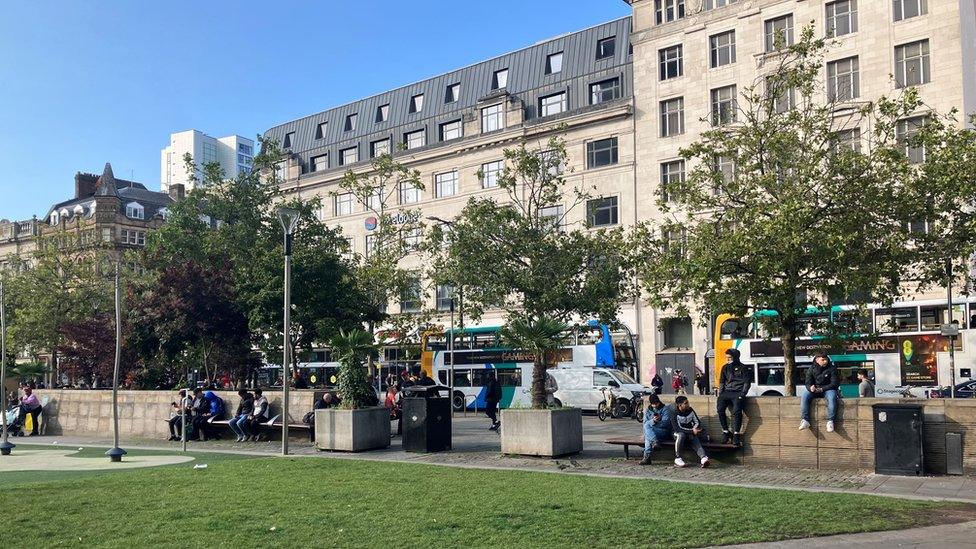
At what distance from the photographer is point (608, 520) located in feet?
31.4

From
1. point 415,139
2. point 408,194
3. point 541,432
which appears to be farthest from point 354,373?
point 415,139

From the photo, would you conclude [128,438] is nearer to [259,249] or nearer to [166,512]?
[259,249]

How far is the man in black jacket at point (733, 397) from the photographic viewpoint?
48.5ft

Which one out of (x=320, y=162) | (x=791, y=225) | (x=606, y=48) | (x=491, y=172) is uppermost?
→ (x=606, y=48)

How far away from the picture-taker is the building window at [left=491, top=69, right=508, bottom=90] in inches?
2327

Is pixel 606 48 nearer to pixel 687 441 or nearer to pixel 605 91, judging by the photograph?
pixel 605 91

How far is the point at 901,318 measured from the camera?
28047mm

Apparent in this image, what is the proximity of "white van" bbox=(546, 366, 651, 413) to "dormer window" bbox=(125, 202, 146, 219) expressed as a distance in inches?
2466

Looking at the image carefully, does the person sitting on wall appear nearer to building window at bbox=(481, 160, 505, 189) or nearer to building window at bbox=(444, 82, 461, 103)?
building window at bbox=(481, 160, 505, 189)

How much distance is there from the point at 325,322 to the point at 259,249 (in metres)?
4.22

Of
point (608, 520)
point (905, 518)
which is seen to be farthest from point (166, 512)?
point (905, 518)

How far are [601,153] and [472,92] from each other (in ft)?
42.3

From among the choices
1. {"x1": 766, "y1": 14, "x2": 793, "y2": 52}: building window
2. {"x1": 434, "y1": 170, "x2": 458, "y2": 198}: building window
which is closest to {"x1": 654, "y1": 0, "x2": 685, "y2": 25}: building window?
{"x1": 766, "y1": 14, "x2": 793, "y2": 52}: building window

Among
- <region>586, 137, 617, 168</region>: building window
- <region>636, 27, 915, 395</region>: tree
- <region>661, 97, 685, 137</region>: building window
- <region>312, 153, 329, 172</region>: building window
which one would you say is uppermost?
<region>312, 153, 329, 172</region>: building window
